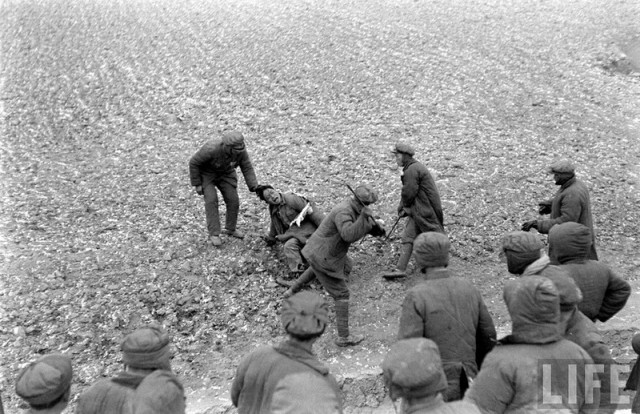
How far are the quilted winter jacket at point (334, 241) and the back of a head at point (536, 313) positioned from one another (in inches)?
112

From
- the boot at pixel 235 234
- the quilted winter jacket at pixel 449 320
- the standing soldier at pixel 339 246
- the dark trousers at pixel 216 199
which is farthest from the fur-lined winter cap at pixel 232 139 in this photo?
the quilted winter jacket at pixel 449 320

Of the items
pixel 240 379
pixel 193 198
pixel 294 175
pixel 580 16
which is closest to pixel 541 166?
pixel 294 175

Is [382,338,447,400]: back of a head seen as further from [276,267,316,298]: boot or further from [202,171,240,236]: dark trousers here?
[202,171,240,236]: dark trousers

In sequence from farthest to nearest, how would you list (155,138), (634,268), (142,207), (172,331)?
(155,138), (142,207), (634,268), (172,331)

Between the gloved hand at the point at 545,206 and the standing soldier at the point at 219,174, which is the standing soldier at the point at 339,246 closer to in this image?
the standing soldier at the point at 219,174

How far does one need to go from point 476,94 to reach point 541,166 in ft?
12.3

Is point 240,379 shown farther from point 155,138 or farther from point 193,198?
point 155,138

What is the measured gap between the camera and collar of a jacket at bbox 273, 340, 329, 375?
10.7 ft

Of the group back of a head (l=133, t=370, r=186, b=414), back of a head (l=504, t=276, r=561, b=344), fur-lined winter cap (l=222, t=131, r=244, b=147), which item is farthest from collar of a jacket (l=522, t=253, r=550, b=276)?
fur-lined winter cap (l=222, t=131, r=244, b=147)

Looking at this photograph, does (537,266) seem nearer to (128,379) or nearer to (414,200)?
(128,379)

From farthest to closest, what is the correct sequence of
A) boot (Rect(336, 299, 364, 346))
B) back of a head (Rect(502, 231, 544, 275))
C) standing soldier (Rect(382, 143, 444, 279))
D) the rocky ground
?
standing soldier (Rect(382, 143, 444, 279))
the rocky ground
boot (Rect(336, 299, 364, 346))
back of a head (Rect(502, 231, 544, 275))

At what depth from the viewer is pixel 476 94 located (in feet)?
44.4

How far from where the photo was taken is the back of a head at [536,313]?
3295mm

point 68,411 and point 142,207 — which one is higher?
point 142,207
